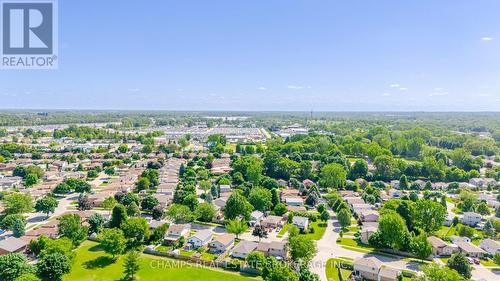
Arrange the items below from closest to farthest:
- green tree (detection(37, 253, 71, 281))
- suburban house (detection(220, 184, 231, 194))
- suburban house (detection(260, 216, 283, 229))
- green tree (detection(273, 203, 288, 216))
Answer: green tree (detection(37, 253, 71, 281)) < suburban house (detection(260, 216, 283, 229)) < green tree (detection(273, 203, 288, 216)) < suburban house (detection(220, 184, 231, 194))

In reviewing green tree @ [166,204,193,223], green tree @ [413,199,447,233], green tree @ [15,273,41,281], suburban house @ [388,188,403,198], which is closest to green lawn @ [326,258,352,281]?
green tree @ [413,199,447,233]

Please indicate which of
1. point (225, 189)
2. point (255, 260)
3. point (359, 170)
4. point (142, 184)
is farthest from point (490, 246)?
point (142, 184)

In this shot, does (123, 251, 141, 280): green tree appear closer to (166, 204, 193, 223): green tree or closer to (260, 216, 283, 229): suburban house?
(166, 204, 193, 223): green tree

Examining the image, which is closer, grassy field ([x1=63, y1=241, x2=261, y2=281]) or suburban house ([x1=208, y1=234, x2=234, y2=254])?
grassy field ([x1=63, y1=241, x2=261, y2=281])

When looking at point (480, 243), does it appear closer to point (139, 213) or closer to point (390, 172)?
point (390, 172)

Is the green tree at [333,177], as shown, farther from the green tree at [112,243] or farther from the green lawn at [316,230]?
the green tree at [112,243]

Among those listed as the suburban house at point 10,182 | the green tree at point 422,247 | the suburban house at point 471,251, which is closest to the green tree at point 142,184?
the suburban house at point 10,182
